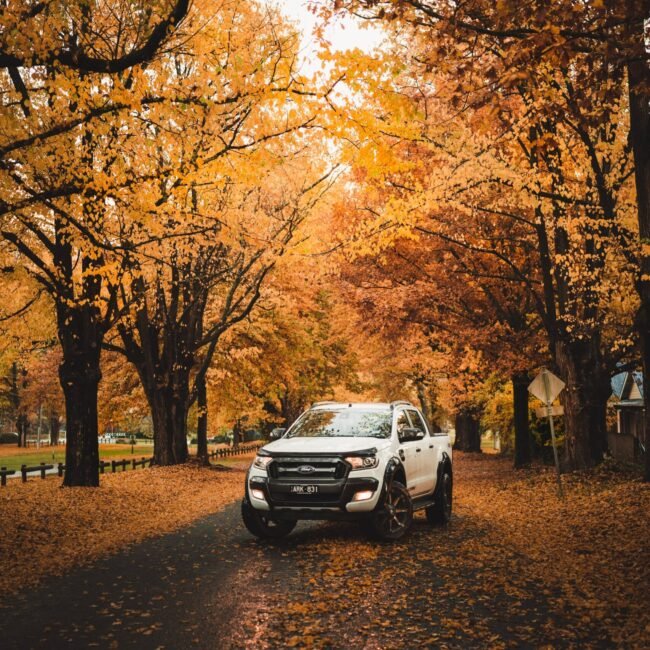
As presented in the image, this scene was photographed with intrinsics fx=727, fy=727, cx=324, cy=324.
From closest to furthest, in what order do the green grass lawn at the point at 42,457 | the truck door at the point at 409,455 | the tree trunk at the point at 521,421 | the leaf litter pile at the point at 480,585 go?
the leaf litter pile at the point at 480,585 → the truck door at the point at 409,455 → the tree trunk at the point at 521,421 → the green grass lawn at the point at 42,457

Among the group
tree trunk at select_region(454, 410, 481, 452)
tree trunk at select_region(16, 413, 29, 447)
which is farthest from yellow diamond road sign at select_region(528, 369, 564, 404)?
tree trunk at select_region(16, 413, 29, 447)

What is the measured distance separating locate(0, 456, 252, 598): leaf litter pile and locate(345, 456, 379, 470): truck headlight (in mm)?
3472

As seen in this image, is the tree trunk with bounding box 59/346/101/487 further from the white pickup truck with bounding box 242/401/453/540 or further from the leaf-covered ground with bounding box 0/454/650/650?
the white pickup truck with bounding box 242/401/453/540

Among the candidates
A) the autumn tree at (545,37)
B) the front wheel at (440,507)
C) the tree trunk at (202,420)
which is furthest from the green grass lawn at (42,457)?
the autumn tree at (545,37)

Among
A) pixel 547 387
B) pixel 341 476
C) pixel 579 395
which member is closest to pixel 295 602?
pixel 341 476

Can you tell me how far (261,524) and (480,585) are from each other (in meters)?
3.80

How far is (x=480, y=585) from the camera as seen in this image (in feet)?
24.5

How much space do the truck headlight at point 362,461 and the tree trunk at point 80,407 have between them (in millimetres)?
8168

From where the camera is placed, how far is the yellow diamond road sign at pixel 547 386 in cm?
1523

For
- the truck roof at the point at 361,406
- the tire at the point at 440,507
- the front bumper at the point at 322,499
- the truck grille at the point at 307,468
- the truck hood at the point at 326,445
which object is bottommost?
the tire at the point at 440,507

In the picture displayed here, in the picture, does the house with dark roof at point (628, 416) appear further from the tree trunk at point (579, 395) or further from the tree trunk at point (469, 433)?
the tree trunk at point (579, 395)

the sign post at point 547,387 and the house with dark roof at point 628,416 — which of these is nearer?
the sign post at point 547,387

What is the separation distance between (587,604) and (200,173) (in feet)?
26.9

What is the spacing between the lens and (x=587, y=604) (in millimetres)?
6656
